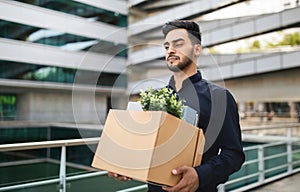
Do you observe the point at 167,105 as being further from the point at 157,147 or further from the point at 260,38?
the point at 260,38

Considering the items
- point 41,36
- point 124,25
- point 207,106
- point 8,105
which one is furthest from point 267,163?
point 8,105

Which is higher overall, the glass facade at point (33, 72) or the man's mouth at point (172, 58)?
the glass facade at point (33, 72)

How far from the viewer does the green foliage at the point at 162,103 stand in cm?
63

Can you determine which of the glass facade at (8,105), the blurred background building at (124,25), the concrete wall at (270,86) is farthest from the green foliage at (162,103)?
the glass facade at (8,105)

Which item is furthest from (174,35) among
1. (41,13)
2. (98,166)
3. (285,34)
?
(41,13)

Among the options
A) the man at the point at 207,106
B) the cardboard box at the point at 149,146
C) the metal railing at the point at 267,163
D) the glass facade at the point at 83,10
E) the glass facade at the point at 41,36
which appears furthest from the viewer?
the glass facade at the point at 83,10

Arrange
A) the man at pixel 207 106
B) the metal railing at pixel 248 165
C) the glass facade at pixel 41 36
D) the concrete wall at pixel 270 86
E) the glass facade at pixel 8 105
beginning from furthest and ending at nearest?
the glass facade at pixel 8 105
the glass facade at pixel 41 36
the concrete wall at pixel 270 86
the metal railing at pixel 248 165
the man at pixel 207 106

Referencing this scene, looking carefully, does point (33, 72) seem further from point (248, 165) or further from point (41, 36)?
point (248, 165)

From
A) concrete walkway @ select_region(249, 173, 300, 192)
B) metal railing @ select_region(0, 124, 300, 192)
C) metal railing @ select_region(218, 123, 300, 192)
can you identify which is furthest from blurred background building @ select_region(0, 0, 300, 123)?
concrete walkway @ select_region(249, 173, 300, 192)

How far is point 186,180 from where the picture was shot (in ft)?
2.02

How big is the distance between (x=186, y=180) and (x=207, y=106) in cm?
20

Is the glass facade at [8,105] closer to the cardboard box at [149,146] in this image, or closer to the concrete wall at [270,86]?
the concrete wall at [270,86]

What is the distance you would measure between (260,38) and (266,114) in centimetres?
282

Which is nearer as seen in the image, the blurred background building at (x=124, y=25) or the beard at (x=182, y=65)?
the beard at (x=182, y=65)
